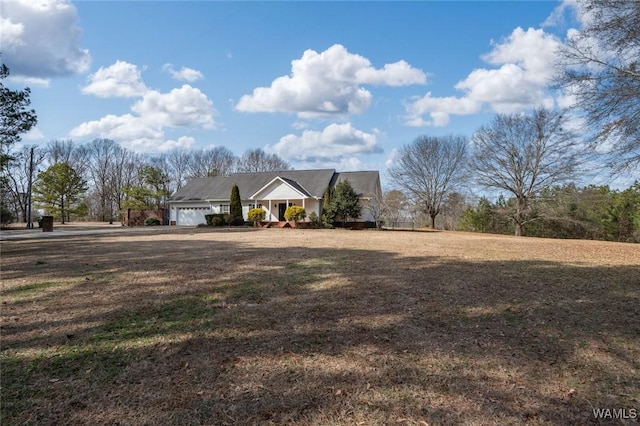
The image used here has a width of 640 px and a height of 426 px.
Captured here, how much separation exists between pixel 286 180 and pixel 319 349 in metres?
27.0

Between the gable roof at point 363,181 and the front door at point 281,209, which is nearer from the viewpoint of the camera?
the gable roof at point 363,181

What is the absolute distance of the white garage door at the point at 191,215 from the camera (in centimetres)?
3341

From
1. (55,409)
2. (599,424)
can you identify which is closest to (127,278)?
(55,409)

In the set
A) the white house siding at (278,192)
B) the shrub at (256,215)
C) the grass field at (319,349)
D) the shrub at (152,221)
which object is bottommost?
the grass field at (319,349)

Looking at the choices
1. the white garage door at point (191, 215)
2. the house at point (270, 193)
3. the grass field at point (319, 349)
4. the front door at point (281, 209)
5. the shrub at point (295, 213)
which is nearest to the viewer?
the grass field at point (319, 349)

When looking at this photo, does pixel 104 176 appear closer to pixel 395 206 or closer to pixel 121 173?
pixel 121 173

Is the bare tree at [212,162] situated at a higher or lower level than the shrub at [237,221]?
higher

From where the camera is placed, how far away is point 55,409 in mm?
2686

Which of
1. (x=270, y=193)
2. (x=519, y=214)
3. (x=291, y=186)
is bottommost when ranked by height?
(x=519, y=214)

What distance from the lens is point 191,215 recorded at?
3391 cm

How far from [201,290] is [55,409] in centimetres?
308

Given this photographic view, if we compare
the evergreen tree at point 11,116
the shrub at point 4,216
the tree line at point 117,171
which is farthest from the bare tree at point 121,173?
the evergreen tree at point 11,116

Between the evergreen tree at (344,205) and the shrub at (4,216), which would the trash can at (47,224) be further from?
the evergreen tree at (344,205)

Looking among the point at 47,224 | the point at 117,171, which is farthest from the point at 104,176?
the point at 47,224
